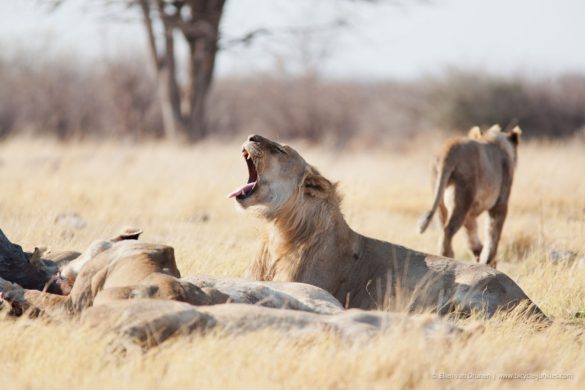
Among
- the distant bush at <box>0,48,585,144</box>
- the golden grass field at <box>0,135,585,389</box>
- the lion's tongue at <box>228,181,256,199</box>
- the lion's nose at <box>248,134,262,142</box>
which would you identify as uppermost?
the distant bush at <box>0,48,585,144</box>

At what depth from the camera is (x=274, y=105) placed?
36406 mm

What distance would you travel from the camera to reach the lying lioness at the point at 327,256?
20.3 feet

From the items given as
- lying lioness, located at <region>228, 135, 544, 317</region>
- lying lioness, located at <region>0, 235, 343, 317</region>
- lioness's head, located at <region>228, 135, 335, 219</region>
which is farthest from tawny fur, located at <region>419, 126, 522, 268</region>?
lying lioness, located at <region>0, 235, 343, 317</region>

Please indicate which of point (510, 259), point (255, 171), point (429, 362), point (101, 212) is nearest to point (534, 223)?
point (510, 259)

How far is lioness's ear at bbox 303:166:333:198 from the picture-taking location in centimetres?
642

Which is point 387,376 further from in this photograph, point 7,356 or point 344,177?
point 344,177

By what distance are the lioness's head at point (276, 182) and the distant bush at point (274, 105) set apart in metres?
20.2

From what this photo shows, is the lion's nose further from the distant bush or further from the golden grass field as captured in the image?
the distant bush

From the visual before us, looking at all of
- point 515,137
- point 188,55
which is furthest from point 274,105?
point 515,137

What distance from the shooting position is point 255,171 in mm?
6484

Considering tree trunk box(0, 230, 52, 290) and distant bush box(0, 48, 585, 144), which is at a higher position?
distant bush box(0, 48, 585, 144)

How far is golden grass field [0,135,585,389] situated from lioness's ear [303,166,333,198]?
2.36ft

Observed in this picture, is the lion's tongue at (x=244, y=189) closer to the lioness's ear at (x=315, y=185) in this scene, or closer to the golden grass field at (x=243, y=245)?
the lioness's ear at (x=315, y=185)

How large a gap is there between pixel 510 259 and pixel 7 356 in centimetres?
605
